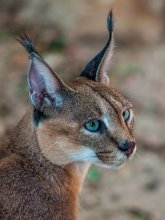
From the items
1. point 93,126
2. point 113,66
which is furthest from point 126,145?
point 113,66

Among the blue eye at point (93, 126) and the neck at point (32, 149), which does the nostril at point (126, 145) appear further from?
the neck at point (32, 149)

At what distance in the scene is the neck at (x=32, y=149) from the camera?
430cm

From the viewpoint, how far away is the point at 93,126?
4164 millimetres

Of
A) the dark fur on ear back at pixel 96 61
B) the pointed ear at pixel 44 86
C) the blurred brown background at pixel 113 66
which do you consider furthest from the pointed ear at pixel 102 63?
the blurred brown background at pixel 113 66

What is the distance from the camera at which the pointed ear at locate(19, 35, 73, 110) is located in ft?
13.5

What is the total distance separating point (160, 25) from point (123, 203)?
12.1 ft

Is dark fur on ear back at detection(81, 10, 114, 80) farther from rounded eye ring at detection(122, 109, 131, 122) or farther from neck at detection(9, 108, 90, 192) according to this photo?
neck at detection(9, 108, 90, 192)

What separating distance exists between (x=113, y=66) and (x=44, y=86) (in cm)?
442

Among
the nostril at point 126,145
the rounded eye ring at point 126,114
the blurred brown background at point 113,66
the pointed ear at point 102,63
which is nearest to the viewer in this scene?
the nostril at point 126,145

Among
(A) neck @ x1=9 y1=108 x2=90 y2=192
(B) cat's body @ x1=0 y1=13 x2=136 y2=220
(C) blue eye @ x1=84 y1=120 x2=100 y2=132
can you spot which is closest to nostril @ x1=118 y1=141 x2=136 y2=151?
(B) cat's body @ x1=0 y1=13 x2=136 y2=220

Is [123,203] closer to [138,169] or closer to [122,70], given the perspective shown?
[138,169]

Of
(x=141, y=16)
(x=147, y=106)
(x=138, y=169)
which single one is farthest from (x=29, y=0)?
(x=138, y=169)

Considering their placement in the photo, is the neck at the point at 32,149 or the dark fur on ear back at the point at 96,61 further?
the dark fur on ear back at the point at 96,61

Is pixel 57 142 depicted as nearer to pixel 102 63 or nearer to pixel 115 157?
pixel 115 157
